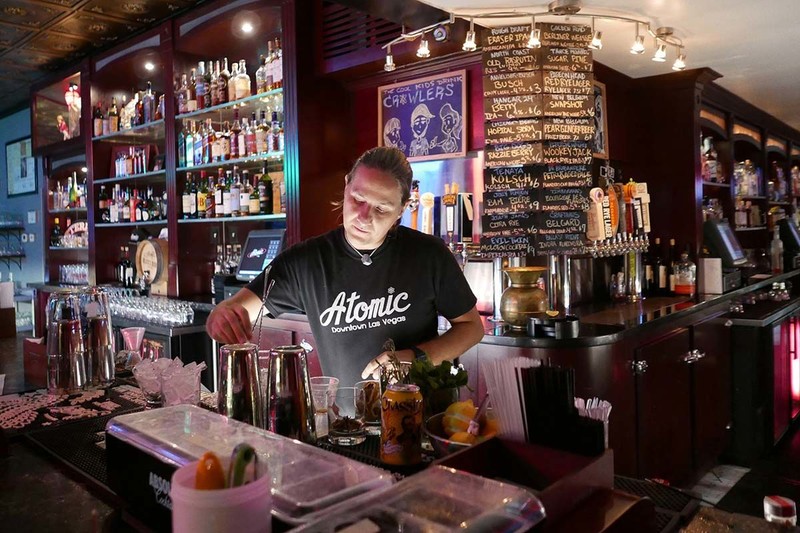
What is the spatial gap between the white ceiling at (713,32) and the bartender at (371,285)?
152 cm

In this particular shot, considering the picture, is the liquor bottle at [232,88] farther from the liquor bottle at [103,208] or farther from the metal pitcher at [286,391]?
the metal pitcher at [286,391]

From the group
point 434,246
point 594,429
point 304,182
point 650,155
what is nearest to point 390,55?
point 304,182

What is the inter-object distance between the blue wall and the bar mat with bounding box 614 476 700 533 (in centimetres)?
826

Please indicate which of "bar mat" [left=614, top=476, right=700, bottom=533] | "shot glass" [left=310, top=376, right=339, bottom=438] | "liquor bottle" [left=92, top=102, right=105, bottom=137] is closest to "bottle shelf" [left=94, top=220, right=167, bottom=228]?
"liquor bottle" [left=92, top=102, right=105, bottom=137]

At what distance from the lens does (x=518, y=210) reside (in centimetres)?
346

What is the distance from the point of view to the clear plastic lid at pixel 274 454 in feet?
2.69

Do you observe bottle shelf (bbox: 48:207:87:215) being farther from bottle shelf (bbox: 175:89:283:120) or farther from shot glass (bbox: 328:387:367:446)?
shot glass (bbox: 328:387:367:446)

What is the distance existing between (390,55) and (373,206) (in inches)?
66.6

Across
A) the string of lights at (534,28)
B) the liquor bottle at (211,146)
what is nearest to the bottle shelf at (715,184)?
the string of lights at (534,28)

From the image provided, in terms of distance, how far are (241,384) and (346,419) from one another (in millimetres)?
252

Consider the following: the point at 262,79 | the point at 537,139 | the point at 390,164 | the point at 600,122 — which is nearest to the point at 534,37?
the point at 537,139

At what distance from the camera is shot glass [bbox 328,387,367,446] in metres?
1.37

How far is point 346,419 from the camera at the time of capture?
4.62 ft

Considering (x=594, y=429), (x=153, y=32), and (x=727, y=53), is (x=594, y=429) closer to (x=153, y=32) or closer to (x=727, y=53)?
(x=727, y=53)
